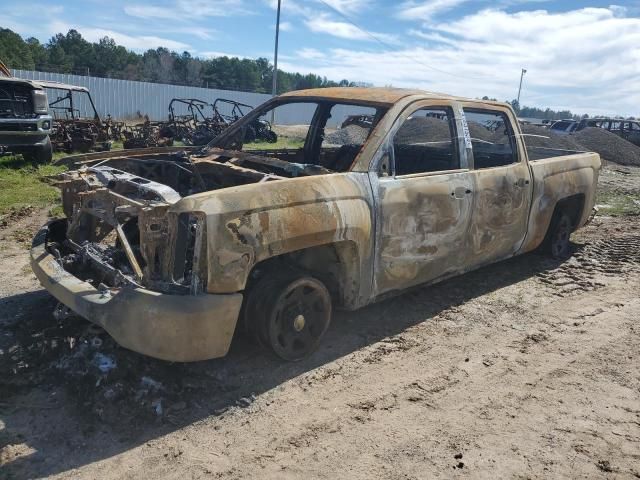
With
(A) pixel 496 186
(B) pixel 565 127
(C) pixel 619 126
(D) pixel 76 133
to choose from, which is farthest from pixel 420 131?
(C) pixel 619 126

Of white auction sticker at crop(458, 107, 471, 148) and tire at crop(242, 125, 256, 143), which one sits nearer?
white auction sticker at crop(458, 107, 471, 148)

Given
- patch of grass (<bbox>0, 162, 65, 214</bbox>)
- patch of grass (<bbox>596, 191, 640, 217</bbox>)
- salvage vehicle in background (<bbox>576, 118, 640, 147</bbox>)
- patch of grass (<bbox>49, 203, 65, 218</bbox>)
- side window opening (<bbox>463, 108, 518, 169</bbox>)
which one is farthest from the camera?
salvage vehicle in background (<bbox>576, 118, 640, 147</bbox>)

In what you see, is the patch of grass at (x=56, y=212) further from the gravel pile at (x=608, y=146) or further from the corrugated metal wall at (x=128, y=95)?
the corrugated metal wall at (x=128, y=95)

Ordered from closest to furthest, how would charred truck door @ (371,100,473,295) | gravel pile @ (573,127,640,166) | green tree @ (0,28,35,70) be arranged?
charred truck door @ (371,100,473,295) < gravel pile @ (573,127,640,166) < green tree @ (0,28,35,70)

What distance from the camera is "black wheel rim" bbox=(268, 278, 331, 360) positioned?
348 cm

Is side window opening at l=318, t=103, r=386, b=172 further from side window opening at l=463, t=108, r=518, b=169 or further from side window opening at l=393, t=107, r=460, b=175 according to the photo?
side window opening at l=463, t=108, r=518, b=169

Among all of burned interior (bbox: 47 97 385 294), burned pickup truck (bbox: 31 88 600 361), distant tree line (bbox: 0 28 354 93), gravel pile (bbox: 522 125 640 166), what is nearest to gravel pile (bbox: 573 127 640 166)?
gravel pile (bbox: 522 125 640 166)

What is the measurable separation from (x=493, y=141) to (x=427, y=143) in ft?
3.16

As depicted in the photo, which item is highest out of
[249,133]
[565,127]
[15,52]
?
[15,52]

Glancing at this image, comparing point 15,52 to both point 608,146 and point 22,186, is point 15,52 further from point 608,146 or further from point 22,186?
point 608,146

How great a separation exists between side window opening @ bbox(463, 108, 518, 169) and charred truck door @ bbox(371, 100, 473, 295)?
1.58 feet

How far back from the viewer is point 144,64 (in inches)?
2665

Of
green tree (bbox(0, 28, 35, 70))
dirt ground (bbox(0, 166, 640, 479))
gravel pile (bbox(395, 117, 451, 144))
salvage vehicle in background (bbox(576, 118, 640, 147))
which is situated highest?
green tree (bbox(0, 28, 35, 70))

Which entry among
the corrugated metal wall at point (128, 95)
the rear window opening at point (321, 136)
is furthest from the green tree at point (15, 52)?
the rear window opening at point (321, 136)
